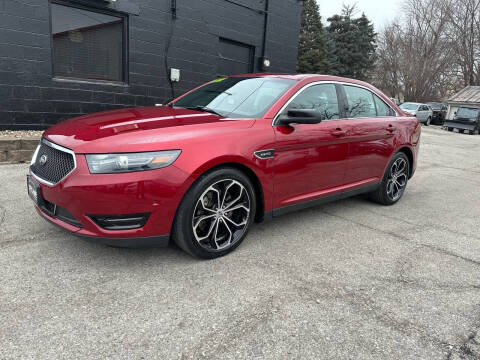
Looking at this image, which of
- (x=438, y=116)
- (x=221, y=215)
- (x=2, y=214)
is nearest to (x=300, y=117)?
(x=221, y=215)

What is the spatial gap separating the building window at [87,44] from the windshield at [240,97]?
13.7ft

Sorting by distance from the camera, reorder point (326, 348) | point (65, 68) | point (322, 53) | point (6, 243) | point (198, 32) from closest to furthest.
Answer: point (326, 348)
point (6, 243)
point (65, 68)
point (198, 32)
point (322, 53)

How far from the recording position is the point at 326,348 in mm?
2064

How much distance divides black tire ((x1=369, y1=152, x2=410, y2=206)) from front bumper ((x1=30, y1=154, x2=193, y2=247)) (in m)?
3.05

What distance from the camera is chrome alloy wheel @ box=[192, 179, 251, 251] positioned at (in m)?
2.90

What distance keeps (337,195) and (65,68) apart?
19.4ft

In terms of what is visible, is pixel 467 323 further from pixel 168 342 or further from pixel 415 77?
pixel 415 77

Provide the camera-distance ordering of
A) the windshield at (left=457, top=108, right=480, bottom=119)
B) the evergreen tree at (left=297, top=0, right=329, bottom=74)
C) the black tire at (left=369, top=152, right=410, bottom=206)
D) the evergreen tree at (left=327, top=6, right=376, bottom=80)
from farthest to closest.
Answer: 1. the evergreen tree at (left=327, top=6, right=376, bottom=80)
2. the evergreen tree at (left=297, top=0, right=329, bottom=74)
3. the windshield at (left=457, top=108, right=480, bottom=119)
4. the black tire at (left=369, top=152, right=410, bottom=206)

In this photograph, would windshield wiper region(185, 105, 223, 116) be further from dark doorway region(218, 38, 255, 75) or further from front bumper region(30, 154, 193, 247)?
dark doorway region(218, 38, 255, 75)

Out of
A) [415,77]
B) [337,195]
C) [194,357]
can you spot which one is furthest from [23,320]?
[415,77]

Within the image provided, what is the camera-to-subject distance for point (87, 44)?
7.28 meters

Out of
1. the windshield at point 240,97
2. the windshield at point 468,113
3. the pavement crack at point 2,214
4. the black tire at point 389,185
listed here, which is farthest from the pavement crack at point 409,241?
the windshield at point 468,113

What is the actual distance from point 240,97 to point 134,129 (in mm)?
1302

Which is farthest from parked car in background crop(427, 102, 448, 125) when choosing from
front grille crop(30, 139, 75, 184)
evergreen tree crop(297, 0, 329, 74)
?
front grille crop(30, 139, 75, 184)
